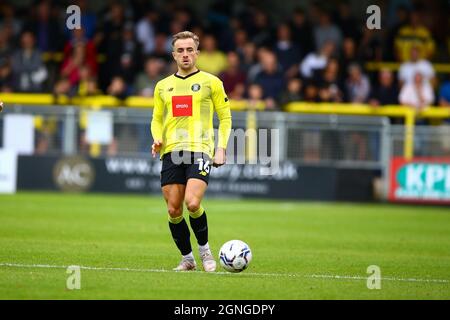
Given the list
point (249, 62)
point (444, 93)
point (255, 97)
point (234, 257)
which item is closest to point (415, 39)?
point (444, 93)

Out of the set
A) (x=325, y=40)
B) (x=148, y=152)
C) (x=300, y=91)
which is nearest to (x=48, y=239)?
(x=148, y=152)

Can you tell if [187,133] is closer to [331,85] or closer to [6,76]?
[331,85]

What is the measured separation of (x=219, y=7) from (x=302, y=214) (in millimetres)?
9207

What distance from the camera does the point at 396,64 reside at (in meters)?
26.0

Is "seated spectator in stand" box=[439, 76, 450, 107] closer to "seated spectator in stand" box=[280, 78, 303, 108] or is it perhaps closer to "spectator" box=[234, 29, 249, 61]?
"seated spectator in stand" box=[280, 78, 303, 108]

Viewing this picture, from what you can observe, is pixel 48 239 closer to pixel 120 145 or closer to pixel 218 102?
pixel 218 102

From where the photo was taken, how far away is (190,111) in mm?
11023

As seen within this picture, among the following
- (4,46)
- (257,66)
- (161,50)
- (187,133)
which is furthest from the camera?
(4,46)

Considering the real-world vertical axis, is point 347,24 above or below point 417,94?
above

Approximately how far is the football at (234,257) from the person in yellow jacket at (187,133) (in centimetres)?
23

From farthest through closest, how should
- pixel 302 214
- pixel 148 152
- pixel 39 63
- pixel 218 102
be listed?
pixel 39 63, pixel 148 152, pixel 302 214, pixel 218 102

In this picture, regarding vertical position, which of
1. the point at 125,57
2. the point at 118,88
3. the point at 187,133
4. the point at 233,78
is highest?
the point at 125,57

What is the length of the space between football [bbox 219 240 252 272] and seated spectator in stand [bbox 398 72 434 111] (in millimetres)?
13734

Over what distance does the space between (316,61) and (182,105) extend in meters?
14.3
